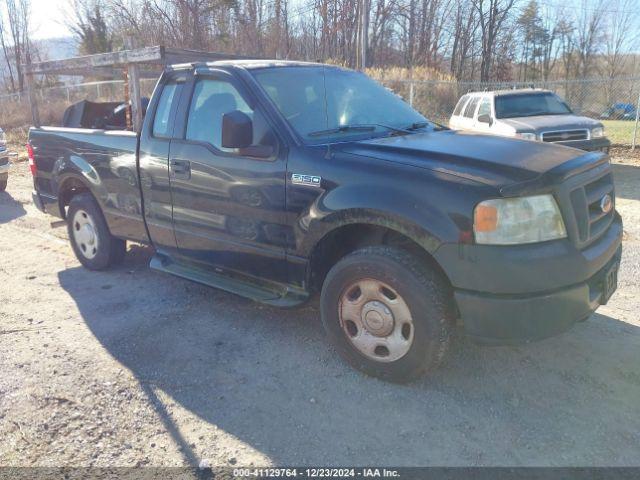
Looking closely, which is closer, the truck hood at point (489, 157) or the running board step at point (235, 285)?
the truck hood at point (489, 157)

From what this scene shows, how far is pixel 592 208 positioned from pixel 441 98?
60.2 ft

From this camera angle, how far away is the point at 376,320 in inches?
130

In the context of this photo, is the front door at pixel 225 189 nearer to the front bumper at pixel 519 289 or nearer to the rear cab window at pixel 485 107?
the front bumper at pixel 519 289

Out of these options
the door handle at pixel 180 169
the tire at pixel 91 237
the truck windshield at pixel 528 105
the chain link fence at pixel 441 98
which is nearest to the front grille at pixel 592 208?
the door handle at pixel 180 169

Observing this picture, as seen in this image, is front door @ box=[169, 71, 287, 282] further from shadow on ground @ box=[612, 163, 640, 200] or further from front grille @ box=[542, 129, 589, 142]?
front grille @ box=[542, 129, 589, 142]

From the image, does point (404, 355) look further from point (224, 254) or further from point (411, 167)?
point (224, 254)

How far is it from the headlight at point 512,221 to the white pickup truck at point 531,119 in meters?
6.99

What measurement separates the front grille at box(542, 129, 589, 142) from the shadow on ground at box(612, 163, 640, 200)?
111cm

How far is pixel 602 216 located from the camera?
Answer: 337 cm

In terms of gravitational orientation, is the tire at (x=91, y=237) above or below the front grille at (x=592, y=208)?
below

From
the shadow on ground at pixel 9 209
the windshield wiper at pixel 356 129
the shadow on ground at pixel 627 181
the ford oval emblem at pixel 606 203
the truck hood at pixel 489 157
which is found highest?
the windshield wiper at pixel 356 129

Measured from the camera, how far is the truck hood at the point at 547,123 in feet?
32.8

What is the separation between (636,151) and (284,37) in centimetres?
2159

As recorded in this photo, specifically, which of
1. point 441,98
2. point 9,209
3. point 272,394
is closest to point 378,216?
point 272,394
